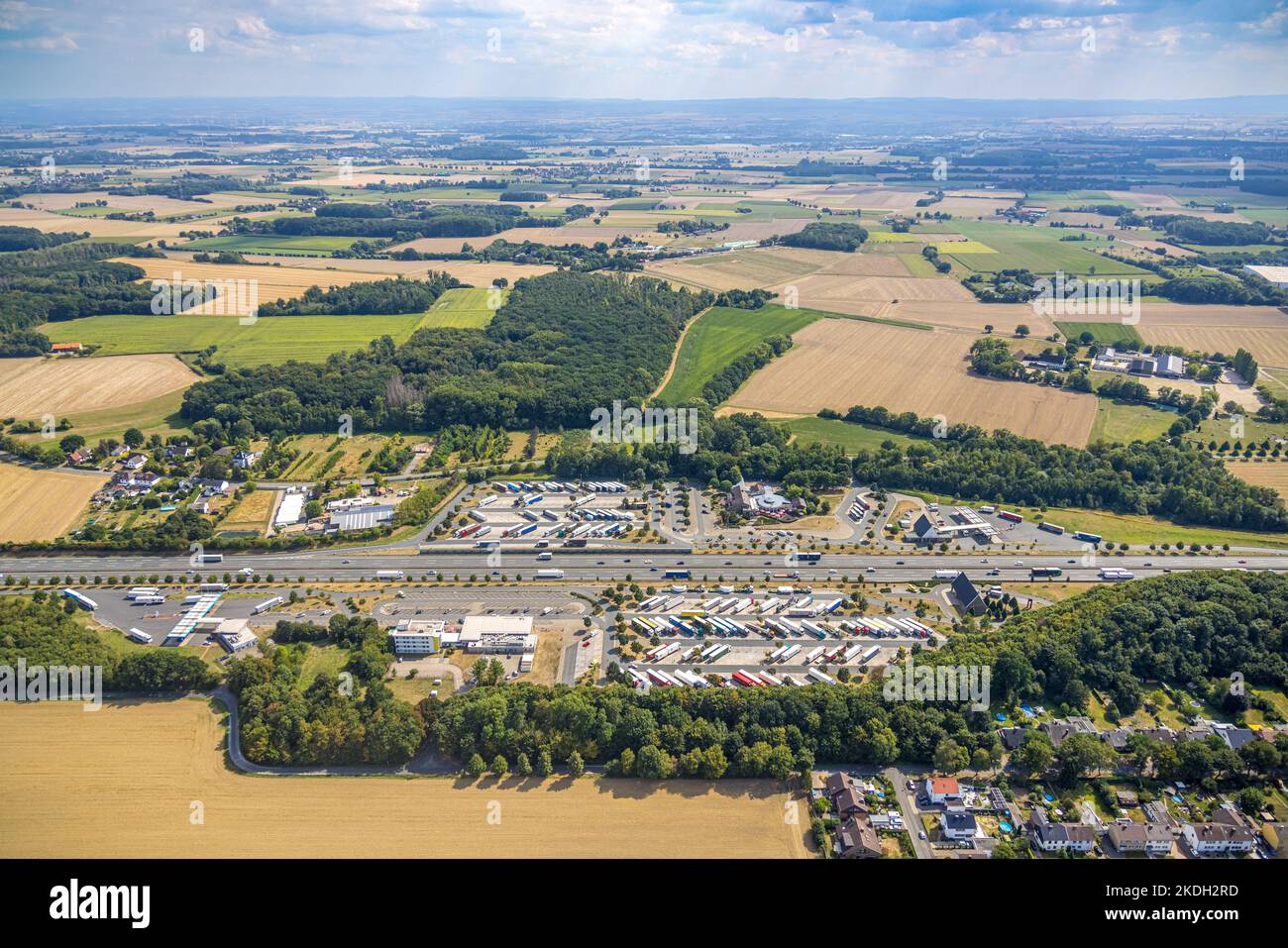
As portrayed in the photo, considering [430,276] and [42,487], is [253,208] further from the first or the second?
[42,487]

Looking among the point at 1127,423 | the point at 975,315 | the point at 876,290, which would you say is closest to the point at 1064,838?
the point at 1127,423

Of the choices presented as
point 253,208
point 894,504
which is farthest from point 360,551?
point 253,208

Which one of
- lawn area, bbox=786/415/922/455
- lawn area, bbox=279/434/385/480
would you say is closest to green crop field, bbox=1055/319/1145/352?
lawn area, bbox=786/415/922/455
